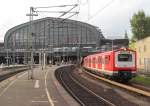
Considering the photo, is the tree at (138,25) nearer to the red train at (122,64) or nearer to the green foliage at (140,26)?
the green foliage at (140,26)

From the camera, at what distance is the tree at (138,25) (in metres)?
137

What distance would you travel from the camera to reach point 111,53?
42.3 m

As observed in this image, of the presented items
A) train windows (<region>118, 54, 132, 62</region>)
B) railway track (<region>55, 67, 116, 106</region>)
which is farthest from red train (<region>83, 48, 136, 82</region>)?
railway track (<region>55, 67, 116, 106</region>)

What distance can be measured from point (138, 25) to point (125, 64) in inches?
3836

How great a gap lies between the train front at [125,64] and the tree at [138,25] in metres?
95.4

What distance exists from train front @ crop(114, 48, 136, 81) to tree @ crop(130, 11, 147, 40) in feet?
313

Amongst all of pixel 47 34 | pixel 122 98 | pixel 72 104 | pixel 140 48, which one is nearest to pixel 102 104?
pixel 72 104

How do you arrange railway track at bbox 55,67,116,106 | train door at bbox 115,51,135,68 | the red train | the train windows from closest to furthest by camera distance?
railway track at bbox 55,67,116,106 < the red train < train door at bbox 115,51,135,68 < the train windows

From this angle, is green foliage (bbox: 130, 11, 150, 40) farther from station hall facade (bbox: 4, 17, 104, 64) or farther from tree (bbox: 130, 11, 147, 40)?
station hall facade (bbox: 4, 17, 104, 64)

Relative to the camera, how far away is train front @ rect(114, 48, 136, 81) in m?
41.2

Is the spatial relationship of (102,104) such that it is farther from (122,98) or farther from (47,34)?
(47,34)

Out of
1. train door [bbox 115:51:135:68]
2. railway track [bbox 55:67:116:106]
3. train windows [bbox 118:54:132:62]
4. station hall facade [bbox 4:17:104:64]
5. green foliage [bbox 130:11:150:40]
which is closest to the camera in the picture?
railway track [bbox 55:67:116:106]

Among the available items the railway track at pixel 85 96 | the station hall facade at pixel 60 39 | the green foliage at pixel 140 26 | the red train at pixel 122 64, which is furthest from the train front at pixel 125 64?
the station hall facade at pixel 60 39

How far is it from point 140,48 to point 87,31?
93.8m
